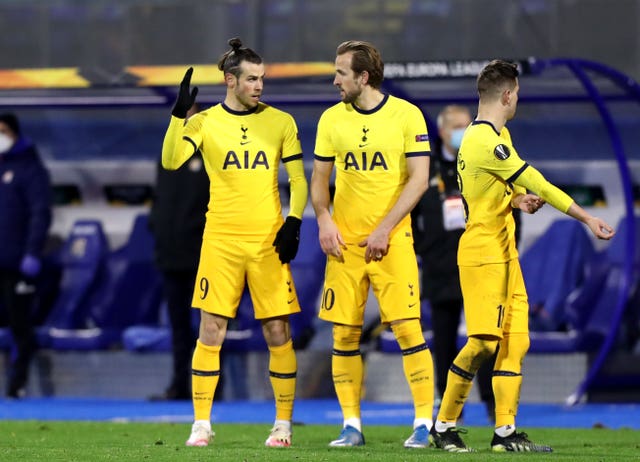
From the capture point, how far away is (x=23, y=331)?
44.8 ft

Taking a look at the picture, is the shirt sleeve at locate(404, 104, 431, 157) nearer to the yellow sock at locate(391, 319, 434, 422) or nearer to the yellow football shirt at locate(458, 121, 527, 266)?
the yellow football shirt at locate(458, 121, 527, 266)

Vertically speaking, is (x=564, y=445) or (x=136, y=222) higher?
(x=136, y=222)

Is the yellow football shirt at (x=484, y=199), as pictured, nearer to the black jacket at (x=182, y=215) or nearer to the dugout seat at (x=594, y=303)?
the dugout seat at (x=594, y=303)

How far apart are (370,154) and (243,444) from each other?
167cm

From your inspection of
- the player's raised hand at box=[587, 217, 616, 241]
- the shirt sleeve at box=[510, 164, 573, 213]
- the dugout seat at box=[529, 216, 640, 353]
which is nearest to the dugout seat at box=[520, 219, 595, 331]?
the dugout seat at box=[529, 216, 640, 353]

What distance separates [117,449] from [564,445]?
2.32 metres

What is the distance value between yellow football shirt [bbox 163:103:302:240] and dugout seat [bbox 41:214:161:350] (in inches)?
223

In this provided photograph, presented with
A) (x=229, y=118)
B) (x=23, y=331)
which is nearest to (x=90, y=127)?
(x=23, y=331)

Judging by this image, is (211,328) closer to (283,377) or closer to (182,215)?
(283,377)

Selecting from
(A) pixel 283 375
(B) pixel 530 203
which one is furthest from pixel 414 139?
(A) pixel 283 375

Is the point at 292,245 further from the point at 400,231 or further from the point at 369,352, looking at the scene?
the point at 369,352

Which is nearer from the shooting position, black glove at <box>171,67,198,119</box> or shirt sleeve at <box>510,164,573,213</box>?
shirt sleeve at <box>510,164,573,213</box>

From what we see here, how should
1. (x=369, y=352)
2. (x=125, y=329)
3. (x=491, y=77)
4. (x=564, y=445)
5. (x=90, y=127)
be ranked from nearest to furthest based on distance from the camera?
1. (x=491, y=77)
2. (x=564, y=445)
3. (x=369, y=352)
4. (x=125, y=329)
5. (x=90, y=127)

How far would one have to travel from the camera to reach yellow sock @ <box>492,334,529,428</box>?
8289 mm
